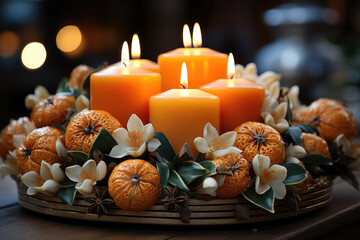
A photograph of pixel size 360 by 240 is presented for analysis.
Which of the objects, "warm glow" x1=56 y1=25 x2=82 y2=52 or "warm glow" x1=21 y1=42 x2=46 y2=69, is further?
"warm glow" x1=56 y1=25 x2=82 y2=52

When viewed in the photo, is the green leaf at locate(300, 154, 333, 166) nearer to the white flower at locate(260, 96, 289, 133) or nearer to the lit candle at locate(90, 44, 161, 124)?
the white flower at locate(260, 96, 289, 133)

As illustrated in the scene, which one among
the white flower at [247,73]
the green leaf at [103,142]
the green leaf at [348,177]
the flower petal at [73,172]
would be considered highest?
the white flower at [247,73]

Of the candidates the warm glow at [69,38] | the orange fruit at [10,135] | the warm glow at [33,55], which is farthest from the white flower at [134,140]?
the warm glow at [69,38]

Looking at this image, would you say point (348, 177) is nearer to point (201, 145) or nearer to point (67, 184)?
point (201, 145)

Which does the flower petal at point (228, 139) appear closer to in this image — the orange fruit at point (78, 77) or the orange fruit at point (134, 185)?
the orange fruit at point (134, 185)

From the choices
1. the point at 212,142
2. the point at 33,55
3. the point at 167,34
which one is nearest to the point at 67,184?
the point at 212,142

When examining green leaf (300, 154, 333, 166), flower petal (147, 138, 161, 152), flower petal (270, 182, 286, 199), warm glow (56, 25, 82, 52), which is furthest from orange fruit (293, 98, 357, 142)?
warm glow (56, 25, 82, 52)
